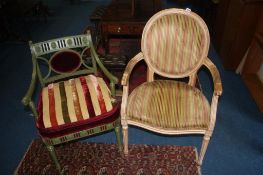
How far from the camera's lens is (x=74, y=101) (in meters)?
1.96

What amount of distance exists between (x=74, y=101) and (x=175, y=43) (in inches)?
38.9

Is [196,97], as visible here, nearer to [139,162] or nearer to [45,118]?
[139,162]

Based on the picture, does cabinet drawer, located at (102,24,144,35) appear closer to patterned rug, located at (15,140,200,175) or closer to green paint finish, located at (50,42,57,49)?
green paint finish, located at (50,42,57,49)

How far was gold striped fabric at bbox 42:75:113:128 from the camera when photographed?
1.84 m

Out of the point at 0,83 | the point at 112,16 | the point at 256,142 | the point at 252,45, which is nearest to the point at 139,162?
the point at 256,142

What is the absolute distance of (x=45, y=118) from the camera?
1829 millimetres

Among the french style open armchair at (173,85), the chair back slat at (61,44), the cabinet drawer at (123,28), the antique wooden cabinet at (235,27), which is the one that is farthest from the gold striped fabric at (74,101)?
the antique wooden cabinet at (235,27)

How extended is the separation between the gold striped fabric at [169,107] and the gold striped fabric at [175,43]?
21cm

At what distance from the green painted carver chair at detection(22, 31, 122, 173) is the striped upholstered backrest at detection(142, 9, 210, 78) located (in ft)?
1.43

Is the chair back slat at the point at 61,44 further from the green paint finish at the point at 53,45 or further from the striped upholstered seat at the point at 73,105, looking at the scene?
the striped upholstered seat at the point at 73,105

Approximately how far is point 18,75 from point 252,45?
3258 mm

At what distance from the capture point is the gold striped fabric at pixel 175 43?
194cm

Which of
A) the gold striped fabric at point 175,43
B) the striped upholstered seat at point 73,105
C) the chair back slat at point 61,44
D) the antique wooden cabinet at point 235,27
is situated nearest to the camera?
the striped upholstered seat at point 73,105

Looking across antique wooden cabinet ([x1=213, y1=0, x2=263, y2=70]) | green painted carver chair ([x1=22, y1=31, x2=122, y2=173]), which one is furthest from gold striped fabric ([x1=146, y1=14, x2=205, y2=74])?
antique wooden cabinet ([x1=213, y1=0, x2=263, y2=70])
